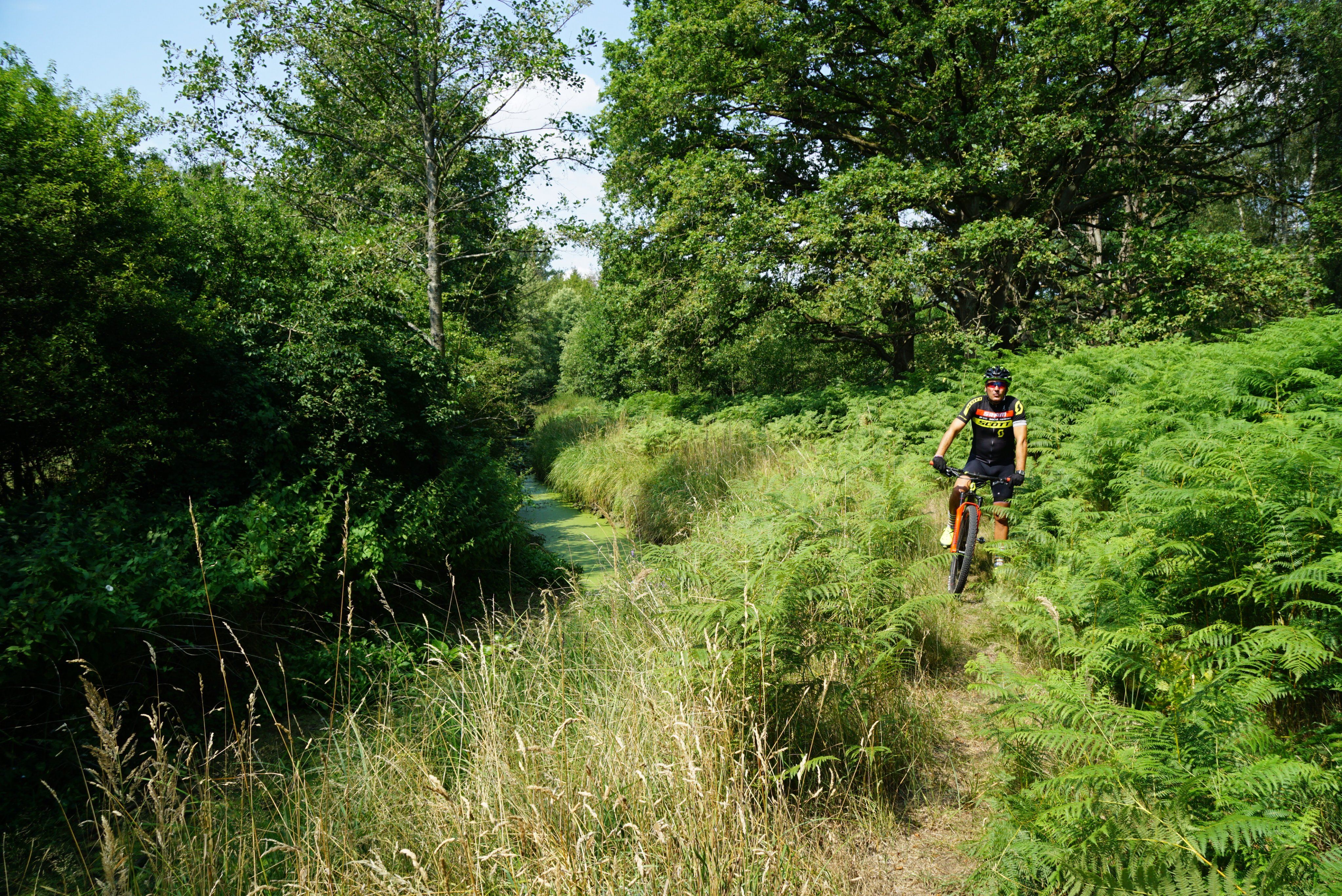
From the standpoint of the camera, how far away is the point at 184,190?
919 centimetres

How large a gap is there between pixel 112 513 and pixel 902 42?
43.8 ft

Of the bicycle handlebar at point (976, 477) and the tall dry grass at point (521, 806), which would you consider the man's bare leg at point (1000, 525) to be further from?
the tall dry grass at point (521, 806)

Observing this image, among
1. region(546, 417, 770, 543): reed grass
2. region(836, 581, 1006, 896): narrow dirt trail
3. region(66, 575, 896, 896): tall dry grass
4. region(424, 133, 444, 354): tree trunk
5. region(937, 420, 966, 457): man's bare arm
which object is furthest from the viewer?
region(424, 133, 444, 354): tree trunk

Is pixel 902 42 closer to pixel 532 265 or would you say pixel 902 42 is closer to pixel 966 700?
pixel 532 265

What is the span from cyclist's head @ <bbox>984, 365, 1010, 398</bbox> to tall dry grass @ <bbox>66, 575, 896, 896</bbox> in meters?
3.68

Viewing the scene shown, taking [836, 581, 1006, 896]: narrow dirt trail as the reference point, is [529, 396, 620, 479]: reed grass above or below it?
above

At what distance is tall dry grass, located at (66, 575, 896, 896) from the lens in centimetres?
Answer: 213

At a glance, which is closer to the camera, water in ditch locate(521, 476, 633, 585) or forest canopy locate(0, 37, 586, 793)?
forest canopy locate(0, 37, 586, 793)

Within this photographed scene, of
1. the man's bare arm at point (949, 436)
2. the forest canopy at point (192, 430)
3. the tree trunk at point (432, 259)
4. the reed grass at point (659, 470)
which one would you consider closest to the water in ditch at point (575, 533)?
the reed grass at point (659, 470)

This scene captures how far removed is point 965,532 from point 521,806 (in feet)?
14.6

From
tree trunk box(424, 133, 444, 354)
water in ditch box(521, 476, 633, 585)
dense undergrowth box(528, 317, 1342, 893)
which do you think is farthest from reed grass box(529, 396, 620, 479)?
dense undergrowth box(528, 317, 1342, 893)

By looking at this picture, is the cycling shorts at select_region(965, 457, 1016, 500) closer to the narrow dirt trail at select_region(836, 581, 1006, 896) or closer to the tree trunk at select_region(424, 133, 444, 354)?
the narrow dirt trail at select_region(836, 581, 1006, 896)

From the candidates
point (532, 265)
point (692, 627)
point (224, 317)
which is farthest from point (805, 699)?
point (532, 265)

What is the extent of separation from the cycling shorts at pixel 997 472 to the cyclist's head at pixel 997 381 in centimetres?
58
